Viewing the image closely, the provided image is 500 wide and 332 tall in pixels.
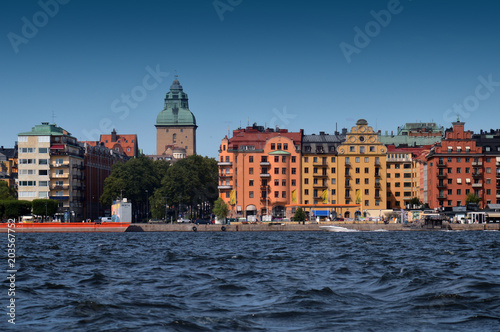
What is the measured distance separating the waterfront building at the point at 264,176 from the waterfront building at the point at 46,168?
1256 inches

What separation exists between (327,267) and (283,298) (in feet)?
45.1

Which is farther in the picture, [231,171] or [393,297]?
[231,171]

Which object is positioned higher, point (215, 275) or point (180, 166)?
point (180, 166)

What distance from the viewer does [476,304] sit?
2681cm

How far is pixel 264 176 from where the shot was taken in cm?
15938

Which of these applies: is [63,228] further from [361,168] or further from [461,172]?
[461,172]

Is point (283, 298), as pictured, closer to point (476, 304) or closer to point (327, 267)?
point (476, 304)

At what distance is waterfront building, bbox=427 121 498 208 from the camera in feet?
522

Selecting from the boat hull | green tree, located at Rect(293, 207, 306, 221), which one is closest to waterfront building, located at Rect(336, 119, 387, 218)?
green tree, located at Rect(293, 207, 306, 221)

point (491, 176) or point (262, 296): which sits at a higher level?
point (491, 176)

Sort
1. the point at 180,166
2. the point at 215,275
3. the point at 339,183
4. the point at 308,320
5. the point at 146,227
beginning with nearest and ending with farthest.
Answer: the point at 308,320 < the point at 215,275 < the point at 146,227 < the point at 339,183 < the point at 180,166

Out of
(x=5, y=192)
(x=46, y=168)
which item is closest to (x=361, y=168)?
(x=46, y=168)

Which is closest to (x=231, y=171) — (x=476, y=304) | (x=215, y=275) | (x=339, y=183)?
(x=339, y=183)

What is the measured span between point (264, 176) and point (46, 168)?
4412 cm
